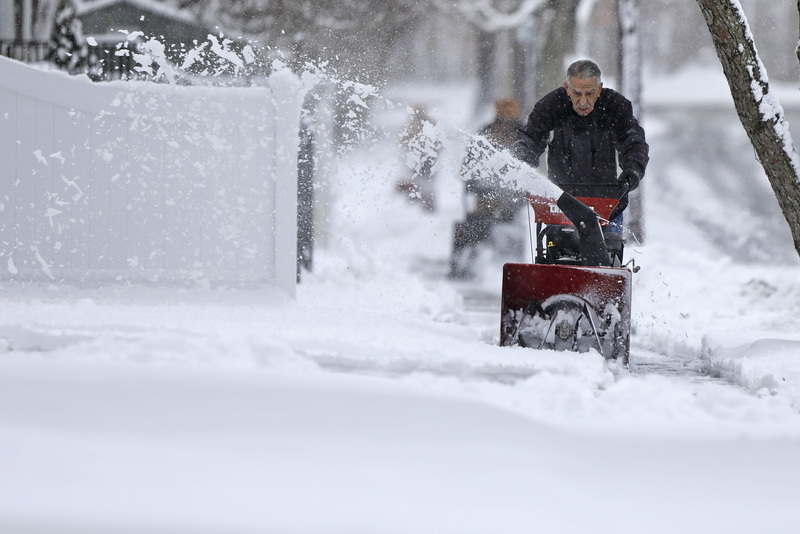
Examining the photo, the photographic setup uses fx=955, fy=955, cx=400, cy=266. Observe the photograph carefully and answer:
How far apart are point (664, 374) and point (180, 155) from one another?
340 centimetres

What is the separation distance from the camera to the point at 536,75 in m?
17.0

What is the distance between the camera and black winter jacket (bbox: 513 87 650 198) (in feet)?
17.9

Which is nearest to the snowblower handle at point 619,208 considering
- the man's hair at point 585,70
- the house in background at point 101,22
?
the man's hair at point 585,70

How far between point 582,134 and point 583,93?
32 cm

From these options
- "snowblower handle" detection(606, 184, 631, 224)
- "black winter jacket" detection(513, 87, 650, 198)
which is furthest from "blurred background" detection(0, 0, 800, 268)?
"snowblower handle" detection(606, 184, 631, 224)

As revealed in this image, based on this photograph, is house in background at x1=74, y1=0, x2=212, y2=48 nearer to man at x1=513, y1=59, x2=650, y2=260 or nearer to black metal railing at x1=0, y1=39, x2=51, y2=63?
black metal railing at x1=0, y1=39, x2=51, y2=63

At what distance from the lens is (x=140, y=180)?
6367 millimetres

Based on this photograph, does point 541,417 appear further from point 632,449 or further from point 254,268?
point 254,268

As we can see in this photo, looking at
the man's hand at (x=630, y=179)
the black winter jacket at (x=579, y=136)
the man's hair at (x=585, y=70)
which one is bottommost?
the man's hand at (x=630, y=179)

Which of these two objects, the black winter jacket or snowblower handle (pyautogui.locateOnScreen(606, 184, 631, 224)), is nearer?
snowblower handle (pyautogui.locateOnScreen(606, 184, 631, 224))

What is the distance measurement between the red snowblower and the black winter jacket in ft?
1.85

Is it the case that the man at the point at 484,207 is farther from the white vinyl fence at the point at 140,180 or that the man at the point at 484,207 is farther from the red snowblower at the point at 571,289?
the red snowblower at the point at 571,289

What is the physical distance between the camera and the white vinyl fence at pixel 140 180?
6367mm

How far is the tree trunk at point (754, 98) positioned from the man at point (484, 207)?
509 cm
